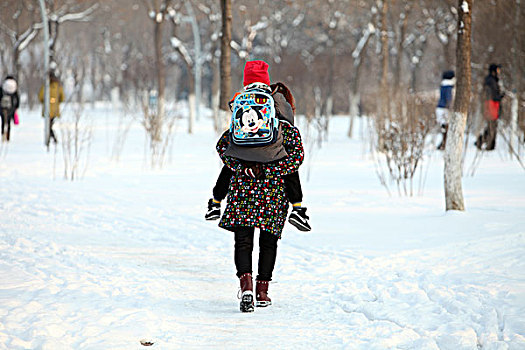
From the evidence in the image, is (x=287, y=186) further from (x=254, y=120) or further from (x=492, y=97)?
(x=492, y=97)

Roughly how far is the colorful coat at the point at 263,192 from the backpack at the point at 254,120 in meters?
0.15

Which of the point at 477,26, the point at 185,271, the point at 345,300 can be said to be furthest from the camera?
the point at 477,26

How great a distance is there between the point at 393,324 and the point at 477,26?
17652mm

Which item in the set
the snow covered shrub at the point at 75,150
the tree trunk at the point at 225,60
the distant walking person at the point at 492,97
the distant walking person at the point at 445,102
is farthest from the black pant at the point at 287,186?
the distant walking person at the point at 445,102

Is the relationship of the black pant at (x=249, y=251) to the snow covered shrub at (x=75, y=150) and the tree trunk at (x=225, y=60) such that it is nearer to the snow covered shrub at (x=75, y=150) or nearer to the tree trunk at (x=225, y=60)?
the snow covered shrub at (x=75, y=150)

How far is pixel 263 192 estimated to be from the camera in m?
4.03

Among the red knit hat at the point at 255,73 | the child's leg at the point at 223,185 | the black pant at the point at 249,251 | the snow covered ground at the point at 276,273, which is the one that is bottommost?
the snow covered ground at the point at 276,273

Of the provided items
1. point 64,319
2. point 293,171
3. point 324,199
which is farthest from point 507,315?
point 324,199

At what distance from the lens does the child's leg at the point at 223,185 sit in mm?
4148

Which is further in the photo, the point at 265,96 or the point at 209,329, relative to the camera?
the point at 265,96

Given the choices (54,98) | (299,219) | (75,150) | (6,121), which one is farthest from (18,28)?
(299,219)

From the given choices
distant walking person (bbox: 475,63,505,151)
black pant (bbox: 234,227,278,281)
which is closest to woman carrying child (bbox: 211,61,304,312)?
black pant (bbox: 234,227,278,281)

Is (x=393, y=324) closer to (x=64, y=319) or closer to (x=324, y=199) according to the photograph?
(x=64, y=319)

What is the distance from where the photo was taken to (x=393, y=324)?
371 cm
